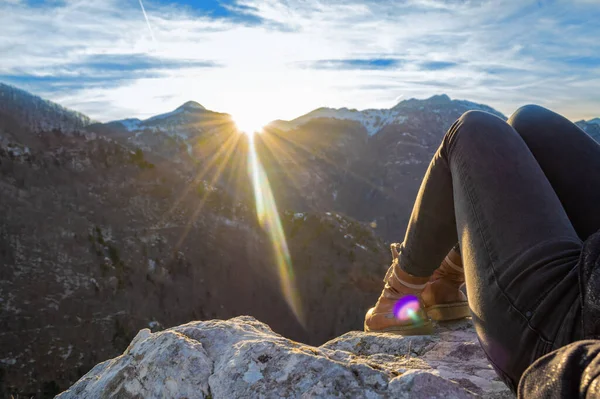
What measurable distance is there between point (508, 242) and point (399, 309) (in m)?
1.20

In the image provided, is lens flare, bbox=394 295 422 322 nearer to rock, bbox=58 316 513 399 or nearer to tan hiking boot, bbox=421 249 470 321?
tan hiking boot, bbox=421 249 470 321

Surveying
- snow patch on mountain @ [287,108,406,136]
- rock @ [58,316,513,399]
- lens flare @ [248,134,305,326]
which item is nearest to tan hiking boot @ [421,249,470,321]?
rock @ [58,316,513,399]

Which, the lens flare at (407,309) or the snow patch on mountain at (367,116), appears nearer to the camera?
the lens flare at (407,309)

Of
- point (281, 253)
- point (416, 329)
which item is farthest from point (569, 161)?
point (281, 253)

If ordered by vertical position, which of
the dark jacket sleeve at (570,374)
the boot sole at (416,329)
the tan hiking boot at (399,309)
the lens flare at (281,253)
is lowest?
the lens flare at (281,253)

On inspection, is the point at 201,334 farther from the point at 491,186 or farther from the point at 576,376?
the point at 576,376

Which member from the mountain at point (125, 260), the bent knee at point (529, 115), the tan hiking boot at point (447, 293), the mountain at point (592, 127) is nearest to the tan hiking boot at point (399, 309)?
the tan hiking boot at point (447, 293)

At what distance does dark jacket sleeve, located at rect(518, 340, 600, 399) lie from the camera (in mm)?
Answer: 634

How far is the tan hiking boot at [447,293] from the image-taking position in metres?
2.19

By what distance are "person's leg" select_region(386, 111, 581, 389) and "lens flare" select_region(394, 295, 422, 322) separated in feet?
2.92

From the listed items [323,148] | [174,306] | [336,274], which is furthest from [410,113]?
[174,306]

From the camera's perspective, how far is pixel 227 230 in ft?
49.1

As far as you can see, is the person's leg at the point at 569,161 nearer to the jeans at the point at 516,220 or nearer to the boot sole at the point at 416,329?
the jeans at the point at 516,220

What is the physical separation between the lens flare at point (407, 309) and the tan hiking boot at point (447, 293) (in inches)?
7.6
